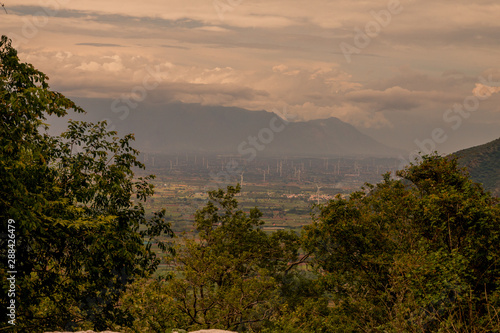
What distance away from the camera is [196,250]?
72.2 feet

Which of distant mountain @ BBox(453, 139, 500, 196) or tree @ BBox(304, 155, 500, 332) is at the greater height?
distant mountain @ BBox(453, 139, 500, 196)

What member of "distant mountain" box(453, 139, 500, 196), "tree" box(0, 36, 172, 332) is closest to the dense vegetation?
"tree" box(0, 36, 172, 332)

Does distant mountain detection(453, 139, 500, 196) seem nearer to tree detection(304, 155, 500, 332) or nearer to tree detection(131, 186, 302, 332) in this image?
tree detection(131, 186, 302, 332)

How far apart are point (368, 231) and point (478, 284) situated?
19.4 ft

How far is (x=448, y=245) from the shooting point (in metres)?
17.2

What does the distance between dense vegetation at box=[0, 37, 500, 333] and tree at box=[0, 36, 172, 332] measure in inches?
2.0

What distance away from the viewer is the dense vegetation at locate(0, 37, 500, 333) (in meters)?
10.6

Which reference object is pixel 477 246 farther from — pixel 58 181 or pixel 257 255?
pixel 58 181

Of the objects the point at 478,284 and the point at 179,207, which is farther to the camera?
the point at 179,207

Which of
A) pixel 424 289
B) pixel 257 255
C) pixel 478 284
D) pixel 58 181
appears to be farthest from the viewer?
pixel 257 255

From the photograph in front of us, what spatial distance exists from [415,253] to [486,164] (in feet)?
313

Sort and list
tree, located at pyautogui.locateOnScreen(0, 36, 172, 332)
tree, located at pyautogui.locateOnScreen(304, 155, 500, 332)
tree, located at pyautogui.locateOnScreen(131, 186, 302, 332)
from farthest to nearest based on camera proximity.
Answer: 1. tree, located at pyautogui.locateOnScreen(131, 186, 302, 332)
2. tree, located at pyautogui.locateOnScreen(304, 155, 500, 332)
3. tree, located at pyautogui.locateOnScreen(0, 36, 172, 332)

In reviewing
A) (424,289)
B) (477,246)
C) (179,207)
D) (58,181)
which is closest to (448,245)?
(477,246)

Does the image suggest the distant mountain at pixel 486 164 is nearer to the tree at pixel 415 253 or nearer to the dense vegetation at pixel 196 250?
the tree at pixel 415 253
